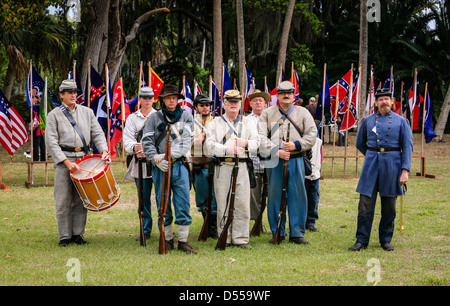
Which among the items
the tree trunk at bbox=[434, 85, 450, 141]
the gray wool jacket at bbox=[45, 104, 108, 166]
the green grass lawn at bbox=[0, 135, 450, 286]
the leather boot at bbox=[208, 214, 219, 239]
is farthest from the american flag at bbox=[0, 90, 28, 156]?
the tree trunk at bbox=[434, 85, 450, 141]

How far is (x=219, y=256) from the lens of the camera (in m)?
6.36

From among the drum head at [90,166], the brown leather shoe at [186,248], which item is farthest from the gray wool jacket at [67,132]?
the brown leather shoe at [186,248]

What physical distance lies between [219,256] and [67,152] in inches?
94.9

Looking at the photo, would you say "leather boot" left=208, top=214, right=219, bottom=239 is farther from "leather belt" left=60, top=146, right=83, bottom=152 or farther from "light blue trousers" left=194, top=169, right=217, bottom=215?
"leather belt" left=60, top=146, right=83, bottom=152

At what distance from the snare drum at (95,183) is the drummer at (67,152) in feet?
0.36

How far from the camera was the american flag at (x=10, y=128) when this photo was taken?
11633 millimetres

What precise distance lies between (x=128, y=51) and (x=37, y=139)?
10.2m

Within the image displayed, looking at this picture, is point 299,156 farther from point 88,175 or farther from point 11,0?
point 11,0

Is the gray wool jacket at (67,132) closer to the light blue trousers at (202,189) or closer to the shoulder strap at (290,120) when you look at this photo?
the light blue trousers at (202,189)

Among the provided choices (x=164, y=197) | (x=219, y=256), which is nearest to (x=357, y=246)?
(x=219, y=256)

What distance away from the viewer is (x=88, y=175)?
6.83m

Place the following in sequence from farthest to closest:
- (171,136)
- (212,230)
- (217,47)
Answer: (217,47), (212,230), (171,136)

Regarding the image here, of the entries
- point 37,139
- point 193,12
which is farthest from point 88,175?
point 193,12

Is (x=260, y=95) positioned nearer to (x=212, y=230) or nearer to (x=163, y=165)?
(x=212, y=230)
